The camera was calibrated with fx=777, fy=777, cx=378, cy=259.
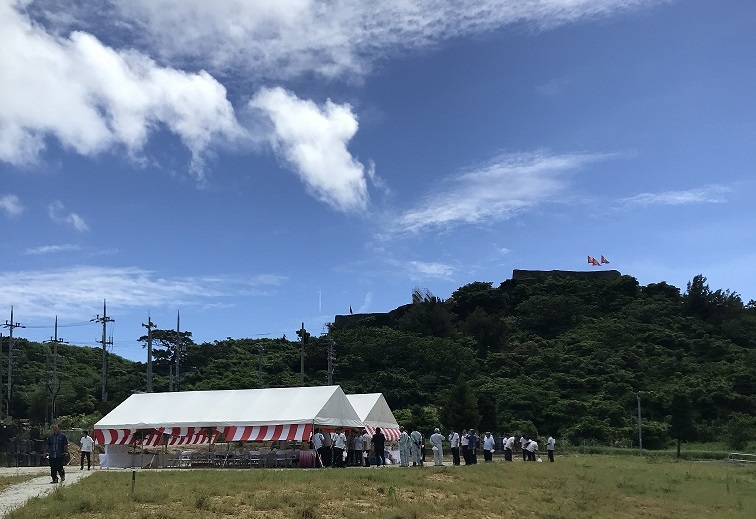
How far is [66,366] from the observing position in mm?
80812

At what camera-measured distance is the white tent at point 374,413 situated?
35.3 metres

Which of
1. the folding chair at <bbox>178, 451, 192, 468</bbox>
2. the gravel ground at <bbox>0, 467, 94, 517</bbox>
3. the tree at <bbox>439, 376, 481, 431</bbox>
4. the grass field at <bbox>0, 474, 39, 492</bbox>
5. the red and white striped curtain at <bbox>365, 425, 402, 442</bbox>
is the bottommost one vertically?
the folding chair at <bbox>178, 451, 192, 468</bbox>

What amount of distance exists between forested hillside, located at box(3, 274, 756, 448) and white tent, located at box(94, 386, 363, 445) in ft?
52.9

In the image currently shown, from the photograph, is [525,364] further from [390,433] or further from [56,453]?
[56,453]

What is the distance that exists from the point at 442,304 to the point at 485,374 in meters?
24.5

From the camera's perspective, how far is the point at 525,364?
7506 centimetres

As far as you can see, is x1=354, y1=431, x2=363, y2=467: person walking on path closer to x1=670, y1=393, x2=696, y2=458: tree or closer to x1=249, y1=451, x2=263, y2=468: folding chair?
x1=249, y1=451, x2=263, y2=468: folding chair

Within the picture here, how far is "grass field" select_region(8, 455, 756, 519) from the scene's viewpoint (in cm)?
1595

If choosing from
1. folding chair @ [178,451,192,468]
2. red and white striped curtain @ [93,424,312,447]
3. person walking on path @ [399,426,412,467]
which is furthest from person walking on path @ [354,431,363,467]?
folding chair @ [178,451,192,468]

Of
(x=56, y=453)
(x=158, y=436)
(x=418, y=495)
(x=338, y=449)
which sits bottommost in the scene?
(x=418, y=495)

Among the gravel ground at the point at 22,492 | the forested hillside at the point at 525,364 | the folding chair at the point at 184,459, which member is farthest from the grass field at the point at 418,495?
the forested hillside at the point at 525,364

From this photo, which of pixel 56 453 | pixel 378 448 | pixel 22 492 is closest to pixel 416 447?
pixel 378 448

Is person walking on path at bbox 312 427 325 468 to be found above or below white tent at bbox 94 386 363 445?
below

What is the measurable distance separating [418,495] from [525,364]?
57.0m
